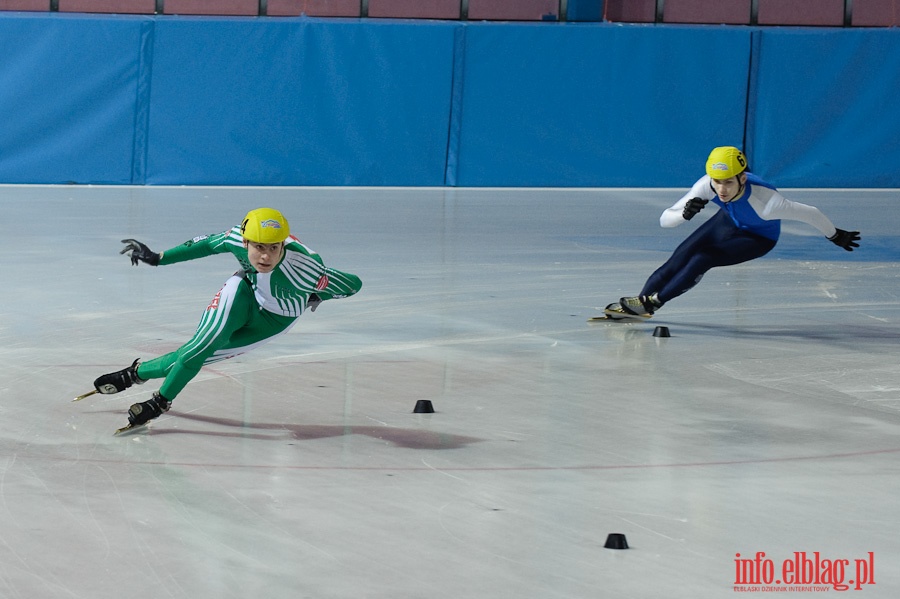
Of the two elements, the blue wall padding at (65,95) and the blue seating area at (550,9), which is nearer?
the blue wall padding at (65,95)

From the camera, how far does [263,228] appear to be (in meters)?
4.82

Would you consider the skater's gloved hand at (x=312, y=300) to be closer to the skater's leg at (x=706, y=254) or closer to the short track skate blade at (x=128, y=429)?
the short track skate blade at (x=128, y=429)

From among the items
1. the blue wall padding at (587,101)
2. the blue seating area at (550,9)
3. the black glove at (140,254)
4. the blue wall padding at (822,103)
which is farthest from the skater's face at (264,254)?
the blue wall padding at (822,103)

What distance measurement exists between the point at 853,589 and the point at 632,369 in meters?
3.08

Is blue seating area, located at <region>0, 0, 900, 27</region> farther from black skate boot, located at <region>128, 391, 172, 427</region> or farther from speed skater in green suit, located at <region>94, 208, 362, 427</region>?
black skate boot, located at <region>128, 391, 172, 427</region>

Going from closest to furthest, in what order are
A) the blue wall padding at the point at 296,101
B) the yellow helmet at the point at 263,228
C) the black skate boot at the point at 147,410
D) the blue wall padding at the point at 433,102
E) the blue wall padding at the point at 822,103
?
the yellow helmet at the point at 263,228 < the black skate boot at the point at 147,410 < the blue wall padding at the point at 433,102 < the blue wall padding at the point at 296,101 < the blue wall padding at the point at 822,103

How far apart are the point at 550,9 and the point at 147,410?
41.2 feet

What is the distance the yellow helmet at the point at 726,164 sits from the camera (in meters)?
7.31

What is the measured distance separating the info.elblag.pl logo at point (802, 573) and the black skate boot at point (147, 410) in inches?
89.7

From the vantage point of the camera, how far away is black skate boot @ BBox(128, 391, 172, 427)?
4969mm

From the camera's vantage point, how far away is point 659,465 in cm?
468

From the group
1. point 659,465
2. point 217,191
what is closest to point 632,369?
point 659,465

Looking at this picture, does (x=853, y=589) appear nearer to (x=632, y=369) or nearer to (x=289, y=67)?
(x=632, y=369)

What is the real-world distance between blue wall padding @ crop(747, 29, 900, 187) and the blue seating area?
778 millimetres
